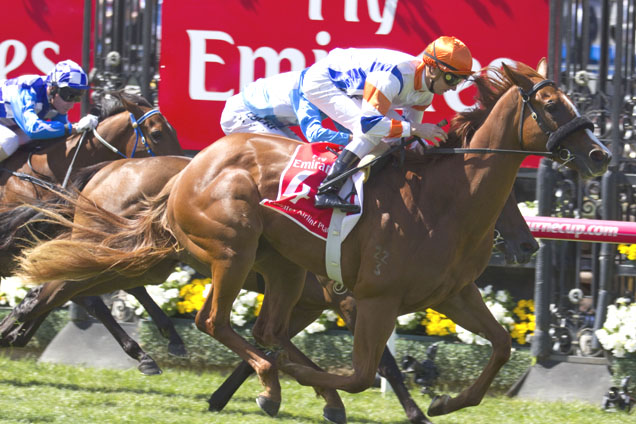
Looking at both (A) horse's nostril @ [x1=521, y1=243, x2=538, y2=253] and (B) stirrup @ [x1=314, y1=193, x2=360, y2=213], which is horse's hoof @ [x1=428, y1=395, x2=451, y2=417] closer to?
(A) horse's nostril @ [x1=521, y1=243, x2=538, y2=253]

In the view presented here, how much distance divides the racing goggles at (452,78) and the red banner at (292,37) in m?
2.42

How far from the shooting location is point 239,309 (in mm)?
6883

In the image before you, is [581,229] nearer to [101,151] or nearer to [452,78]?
[452,78]

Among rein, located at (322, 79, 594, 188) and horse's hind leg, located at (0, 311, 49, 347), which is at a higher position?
rein, located at (322, 79, 594, 188)

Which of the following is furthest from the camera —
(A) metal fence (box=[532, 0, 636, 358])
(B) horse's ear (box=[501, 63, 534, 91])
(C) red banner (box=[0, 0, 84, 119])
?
(C) red banner (box=[0, 0, 84, 119])

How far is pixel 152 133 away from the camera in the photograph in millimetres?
6887

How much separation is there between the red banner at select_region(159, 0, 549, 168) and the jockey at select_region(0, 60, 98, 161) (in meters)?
0.70

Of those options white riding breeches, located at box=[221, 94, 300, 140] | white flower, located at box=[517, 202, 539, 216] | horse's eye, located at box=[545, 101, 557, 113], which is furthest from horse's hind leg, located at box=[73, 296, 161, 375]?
horse's eye, located at box=[545, 101, 557, 113]

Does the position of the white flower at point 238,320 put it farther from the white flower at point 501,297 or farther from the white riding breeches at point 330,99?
the white riding breeches at point 330,99

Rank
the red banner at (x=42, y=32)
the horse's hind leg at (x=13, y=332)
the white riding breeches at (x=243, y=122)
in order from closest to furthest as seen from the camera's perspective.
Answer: the white riding breeches at (x=243, y=122), the horse's hind leg at (x=13, y=332), the red banner at (x=42, y=32)

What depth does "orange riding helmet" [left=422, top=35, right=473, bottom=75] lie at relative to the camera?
15.3ft

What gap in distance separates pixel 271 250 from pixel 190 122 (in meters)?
2.26

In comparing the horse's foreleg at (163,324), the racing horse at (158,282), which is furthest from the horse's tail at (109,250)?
the horse's foreleg at (163,324)

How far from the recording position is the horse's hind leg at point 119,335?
6348 millimetres
